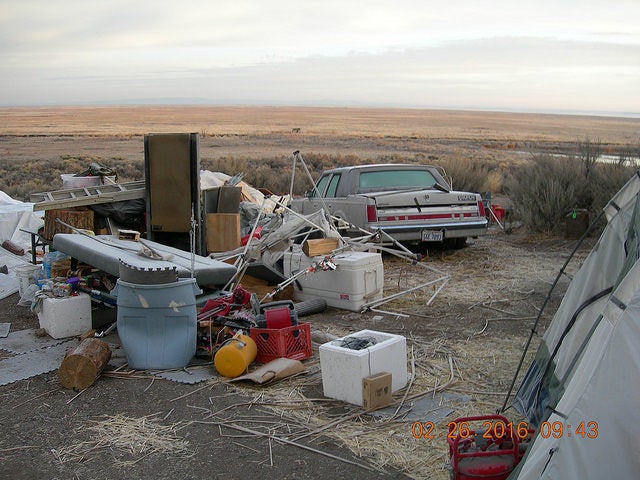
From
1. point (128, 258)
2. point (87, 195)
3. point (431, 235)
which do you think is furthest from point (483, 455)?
point (87, 195)

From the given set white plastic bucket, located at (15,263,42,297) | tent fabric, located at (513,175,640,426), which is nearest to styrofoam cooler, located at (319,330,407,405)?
tent fabric, located at (513,175,640,426)

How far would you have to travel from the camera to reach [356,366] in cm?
582

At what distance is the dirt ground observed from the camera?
16.0 feet

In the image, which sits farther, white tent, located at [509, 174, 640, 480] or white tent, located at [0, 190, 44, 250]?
white tent, located at [0, 190, 44, 250]

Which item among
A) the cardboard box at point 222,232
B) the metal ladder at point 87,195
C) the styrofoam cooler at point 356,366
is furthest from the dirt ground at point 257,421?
the cardboard box at point 222,232

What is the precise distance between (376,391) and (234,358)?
1485 millimetres

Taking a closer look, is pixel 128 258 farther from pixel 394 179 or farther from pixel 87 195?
pixel 394 179

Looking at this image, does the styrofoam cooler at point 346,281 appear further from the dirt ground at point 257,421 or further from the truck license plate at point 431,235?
the truck license plate at point 431,235

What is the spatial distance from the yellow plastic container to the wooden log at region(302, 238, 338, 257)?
8.63ft

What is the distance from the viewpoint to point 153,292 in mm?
6762

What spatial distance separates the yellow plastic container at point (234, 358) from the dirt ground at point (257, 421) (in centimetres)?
14

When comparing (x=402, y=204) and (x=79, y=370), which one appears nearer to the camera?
(x=79, y=370)

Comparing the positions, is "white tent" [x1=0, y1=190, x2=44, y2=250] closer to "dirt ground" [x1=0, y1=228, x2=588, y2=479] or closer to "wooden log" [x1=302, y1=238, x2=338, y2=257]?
"dirt ground" [x1=0, y1=228, x2=588, y2=479]

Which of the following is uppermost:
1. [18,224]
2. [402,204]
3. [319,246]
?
[402,204]
